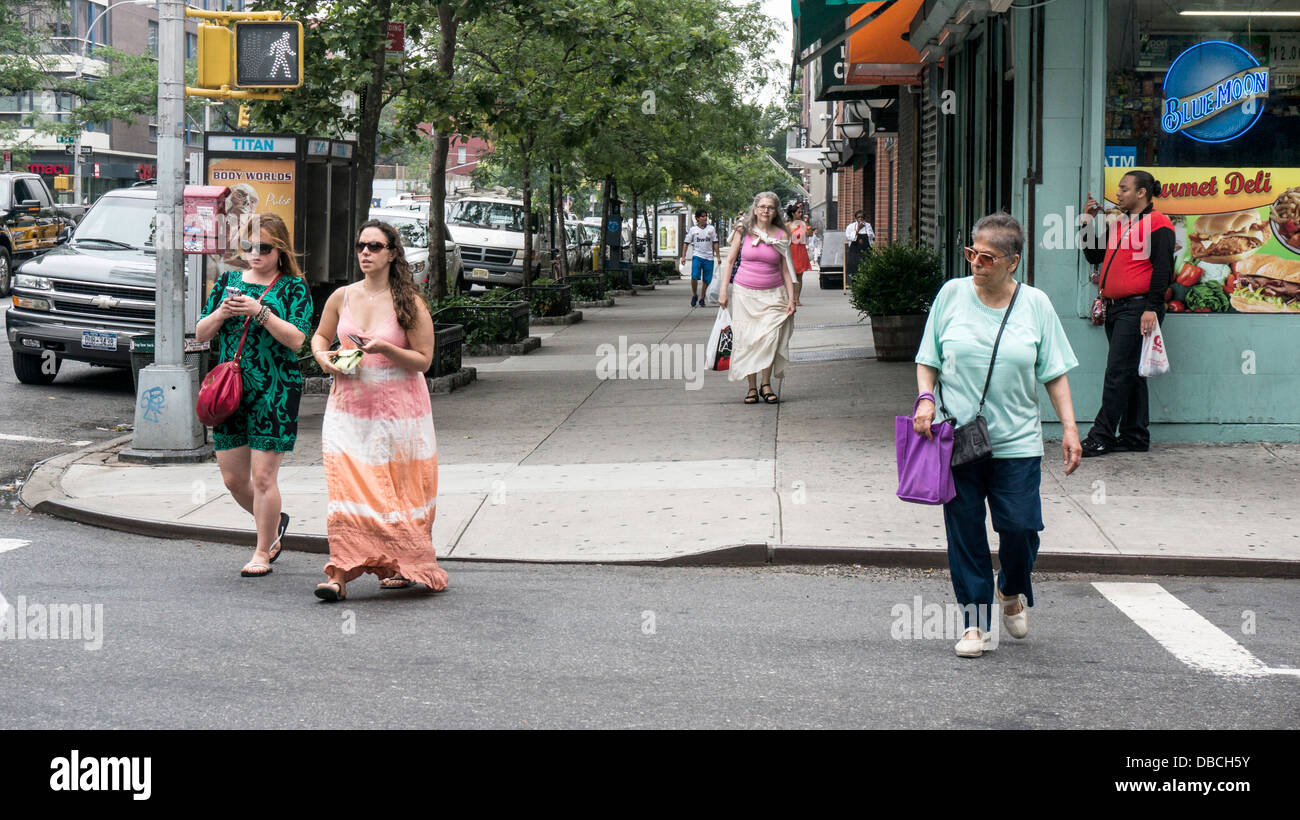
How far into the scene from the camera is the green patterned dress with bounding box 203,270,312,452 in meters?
7.35

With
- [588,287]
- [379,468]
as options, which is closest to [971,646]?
[379,468]

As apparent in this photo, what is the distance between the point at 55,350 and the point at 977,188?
896 cm

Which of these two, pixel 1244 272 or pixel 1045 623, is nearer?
pixel 1045 623

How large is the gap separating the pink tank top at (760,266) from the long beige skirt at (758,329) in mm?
55

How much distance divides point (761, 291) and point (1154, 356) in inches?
150

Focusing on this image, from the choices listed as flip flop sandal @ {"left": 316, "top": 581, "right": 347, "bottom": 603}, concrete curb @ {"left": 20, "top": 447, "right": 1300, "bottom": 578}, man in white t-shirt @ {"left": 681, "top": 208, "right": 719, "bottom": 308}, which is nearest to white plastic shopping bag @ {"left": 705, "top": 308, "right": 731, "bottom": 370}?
concrete curb @ {"left": 20, "top": 447, "right": 1300, "bottom": 578}

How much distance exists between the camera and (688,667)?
18.9ft

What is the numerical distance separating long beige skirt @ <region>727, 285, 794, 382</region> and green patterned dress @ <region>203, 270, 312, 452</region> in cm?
610

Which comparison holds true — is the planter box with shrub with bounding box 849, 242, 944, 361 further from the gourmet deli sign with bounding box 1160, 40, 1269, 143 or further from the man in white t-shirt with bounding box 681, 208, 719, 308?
the man in white t-shirt with bounding box 681, 208, 719, 308

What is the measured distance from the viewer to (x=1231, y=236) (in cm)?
1069

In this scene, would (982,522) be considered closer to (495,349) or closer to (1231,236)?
(1231,236)
